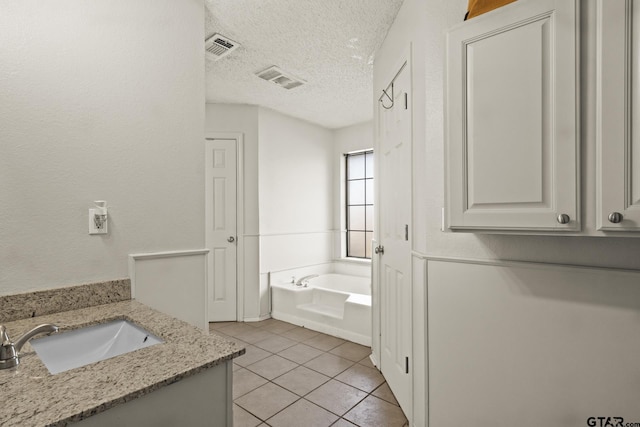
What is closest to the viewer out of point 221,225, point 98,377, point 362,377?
point 98,377

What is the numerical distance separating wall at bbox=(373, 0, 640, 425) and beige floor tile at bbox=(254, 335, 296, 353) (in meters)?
1.54

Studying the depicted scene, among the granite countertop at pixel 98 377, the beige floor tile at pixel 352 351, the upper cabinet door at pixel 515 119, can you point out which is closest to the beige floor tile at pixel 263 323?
the beige floor tile at pixel 352 351

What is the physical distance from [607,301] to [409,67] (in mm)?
1449

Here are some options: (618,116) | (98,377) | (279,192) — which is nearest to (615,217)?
(618,116)

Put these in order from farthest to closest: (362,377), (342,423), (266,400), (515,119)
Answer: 1. (362,377)
2. (266,400)
3. (342,423)
4. (515,119)

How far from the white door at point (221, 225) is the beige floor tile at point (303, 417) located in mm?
1934

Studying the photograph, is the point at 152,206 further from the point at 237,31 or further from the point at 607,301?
the point at 607,301

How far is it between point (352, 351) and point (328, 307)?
0.77 m

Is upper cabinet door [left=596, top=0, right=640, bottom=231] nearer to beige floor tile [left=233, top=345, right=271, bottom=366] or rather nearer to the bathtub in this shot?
the bathtub

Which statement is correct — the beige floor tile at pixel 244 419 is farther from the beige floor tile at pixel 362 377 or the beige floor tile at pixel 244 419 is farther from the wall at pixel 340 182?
the wall at pixel 340 182

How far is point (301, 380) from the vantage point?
248 cm

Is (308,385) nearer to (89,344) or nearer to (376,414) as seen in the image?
(376,414)

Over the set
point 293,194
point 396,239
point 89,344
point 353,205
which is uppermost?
point 293,194

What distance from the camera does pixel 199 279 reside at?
6.12 ft
